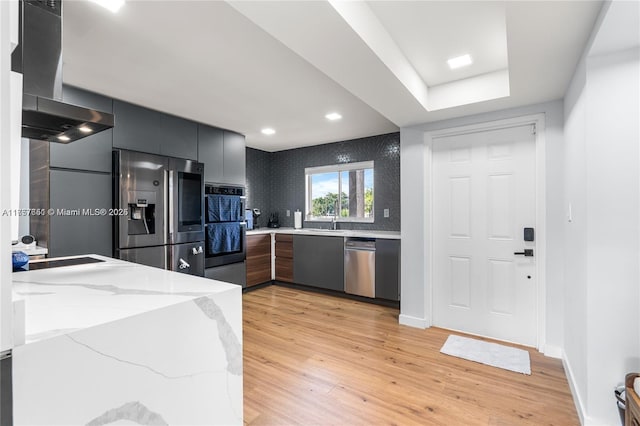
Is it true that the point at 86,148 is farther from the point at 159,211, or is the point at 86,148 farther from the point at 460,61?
the point at 460,61

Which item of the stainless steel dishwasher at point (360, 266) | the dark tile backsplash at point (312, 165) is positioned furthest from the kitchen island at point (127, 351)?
the dark tile backsplash at point (312, 165)

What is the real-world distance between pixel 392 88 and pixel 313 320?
2.48 metres

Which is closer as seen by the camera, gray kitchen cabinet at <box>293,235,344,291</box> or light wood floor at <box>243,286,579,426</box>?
light wood floor at <box>243,286,579,426</box>

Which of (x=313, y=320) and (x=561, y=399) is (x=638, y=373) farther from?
(x=313, y=320)

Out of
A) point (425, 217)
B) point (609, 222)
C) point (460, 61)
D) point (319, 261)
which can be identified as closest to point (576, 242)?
point (609, 222)

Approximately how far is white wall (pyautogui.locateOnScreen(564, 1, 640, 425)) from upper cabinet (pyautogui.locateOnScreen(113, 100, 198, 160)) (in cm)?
368

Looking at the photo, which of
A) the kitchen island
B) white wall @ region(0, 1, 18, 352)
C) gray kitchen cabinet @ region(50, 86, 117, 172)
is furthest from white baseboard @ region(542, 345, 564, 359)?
gray kitchen cabinet @ region(50, 86, 117, 172)

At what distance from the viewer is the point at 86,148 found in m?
2.90

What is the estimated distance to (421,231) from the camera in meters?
3.21

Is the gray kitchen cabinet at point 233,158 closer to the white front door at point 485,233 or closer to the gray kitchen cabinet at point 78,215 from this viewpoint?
the gray kitchen cabinet at point 78,215

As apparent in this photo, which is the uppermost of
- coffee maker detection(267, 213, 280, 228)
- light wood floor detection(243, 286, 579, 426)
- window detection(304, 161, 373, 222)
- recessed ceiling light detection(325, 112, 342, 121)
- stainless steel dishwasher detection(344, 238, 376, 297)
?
recessed ceiling light detection(325, 112, 342, 121)

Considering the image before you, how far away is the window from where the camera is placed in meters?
4.85

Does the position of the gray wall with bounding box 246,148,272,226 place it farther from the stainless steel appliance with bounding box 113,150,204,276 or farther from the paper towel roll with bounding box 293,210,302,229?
the stainless steel appliance with bounding box 113,150,204,276

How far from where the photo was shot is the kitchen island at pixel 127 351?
72 centimetres
